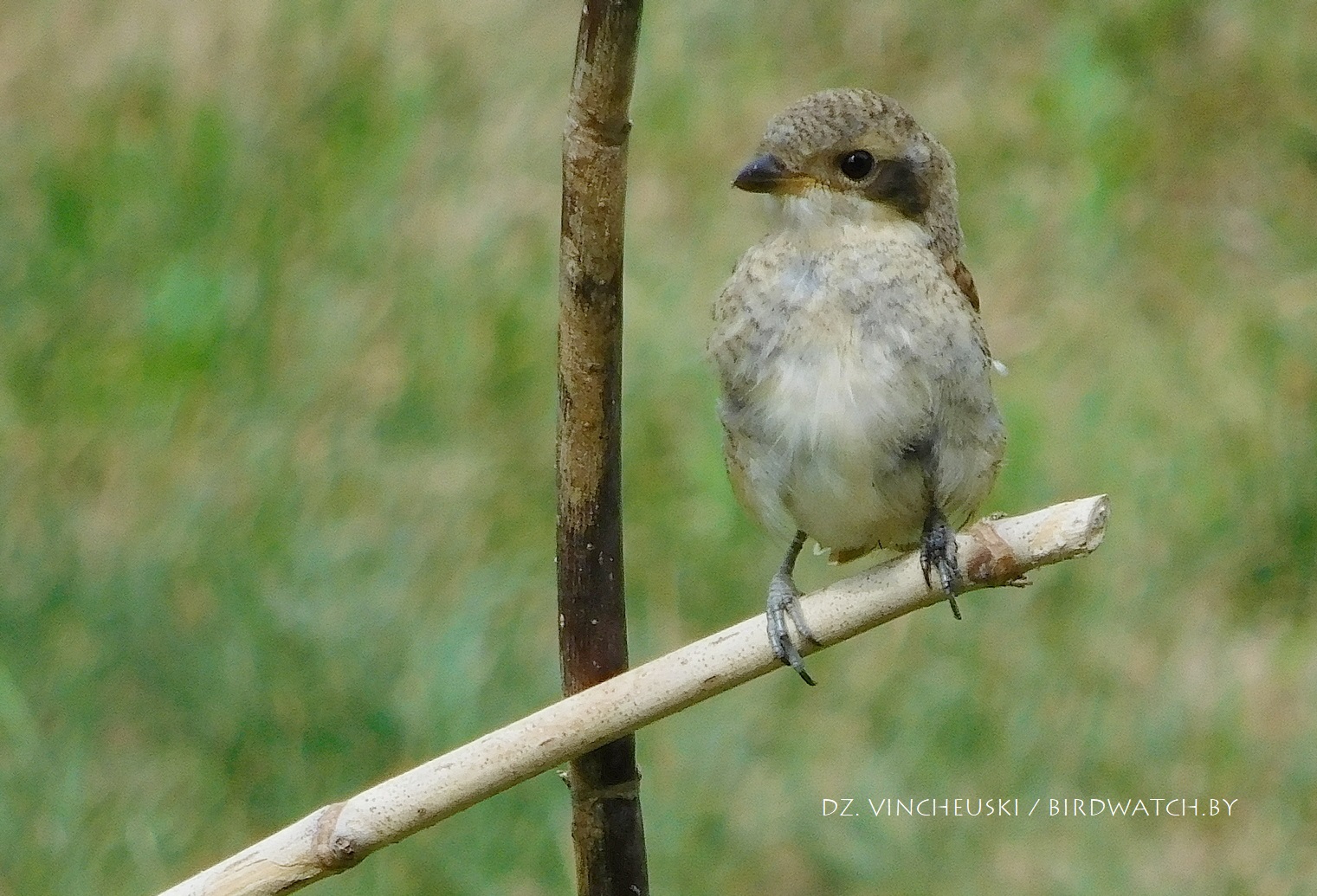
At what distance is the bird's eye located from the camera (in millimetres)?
3250

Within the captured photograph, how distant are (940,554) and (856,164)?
680 mm

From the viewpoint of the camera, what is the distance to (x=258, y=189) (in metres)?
5.72

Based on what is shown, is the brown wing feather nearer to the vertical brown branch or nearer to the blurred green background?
the vertical brown branch

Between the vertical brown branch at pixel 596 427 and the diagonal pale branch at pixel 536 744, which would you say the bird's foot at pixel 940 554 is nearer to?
the diagonal pale branch at pixel 536 744

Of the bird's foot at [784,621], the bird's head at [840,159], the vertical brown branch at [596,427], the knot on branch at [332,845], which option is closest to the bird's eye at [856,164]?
the bird's head at [840,159]

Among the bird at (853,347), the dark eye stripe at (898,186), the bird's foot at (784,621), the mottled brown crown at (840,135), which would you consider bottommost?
the bird's foot at (784,621)

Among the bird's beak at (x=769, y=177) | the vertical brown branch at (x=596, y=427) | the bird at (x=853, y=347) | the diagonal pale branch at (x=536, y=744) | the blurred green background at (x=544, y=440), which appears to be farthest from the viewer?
the blurred green background at (x=544, y=440)

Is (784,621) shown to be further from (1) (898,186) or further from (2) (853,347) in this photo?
(1) (898,186)

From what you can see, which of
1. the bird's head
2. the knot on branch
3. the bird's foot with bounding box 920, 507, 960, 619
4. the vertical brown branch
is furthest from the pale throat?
the knot on branch

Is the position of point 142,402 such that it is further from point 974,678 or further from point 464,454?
point 974,678

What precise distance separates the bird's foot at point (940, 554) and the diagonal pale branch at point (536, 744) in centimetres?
15

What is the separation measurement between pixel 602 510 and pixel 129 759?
7.22 ft

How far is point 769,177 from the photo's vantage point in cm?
322

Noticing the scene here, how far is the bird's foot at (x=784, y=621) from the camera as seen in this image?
261cm
